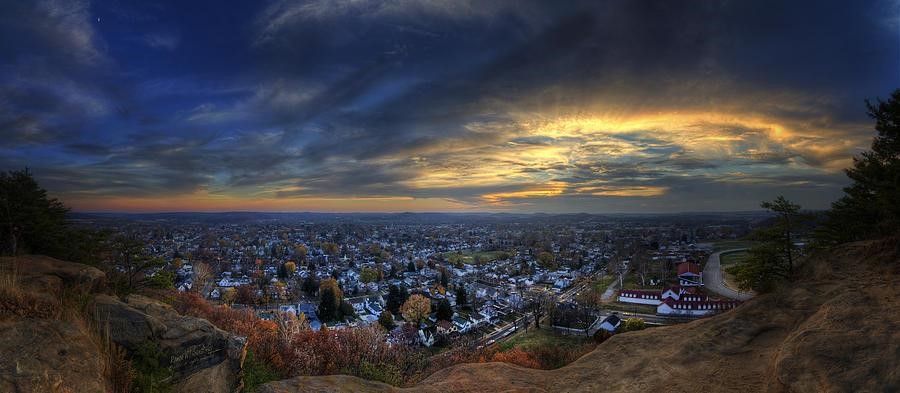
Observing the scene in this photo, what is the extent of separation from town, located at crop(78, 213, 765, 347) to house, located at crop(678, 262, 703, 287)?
18cm

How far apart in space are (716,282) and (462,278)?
149 ft

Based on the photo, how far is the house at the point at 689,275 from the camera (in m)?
39.8

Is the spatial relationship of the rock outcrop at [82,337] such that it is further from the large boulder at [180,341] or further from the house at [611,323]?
the house at [611,323]

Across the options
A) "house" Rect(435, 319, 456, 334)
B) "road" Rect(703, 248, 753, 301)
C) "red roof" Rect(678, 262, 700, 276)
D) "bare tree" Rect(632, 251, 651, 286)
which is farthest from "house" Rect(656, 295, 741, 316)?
"house" Rect(435, 319, 456, 334)

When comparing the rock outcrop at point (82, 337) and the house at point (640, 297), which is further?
the house at point (640, 297)

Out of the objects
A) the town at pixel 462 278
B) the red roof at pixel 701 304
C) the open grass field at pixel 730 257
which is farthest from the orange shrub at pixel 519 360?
the open grass field at pixel 730 257

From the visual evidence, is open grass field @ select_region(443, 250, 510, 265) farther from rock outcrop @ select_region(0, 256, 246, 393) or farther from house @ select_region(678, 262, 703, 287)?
rock outcrop @ select_region(0, 256, 246, 393)

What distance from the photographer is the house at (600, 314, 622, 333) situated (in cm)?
3381

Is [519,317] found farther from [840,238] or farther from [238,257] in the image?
[238,257]

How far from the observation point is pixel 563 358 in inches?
927

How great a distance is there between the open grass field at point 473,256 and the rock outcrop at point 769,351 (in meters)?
83.6

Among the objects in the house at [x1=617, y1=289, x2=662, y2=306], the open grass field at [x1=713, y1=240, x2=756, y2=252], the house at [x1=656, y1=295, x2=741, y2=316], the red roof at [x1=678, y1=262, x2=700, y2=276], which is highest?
the open grass field at [x1=713, y1=240, x2=756, y2=252]

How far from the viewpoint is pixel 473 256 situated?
104 m

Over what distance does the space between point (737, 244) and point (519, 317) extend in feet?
122
